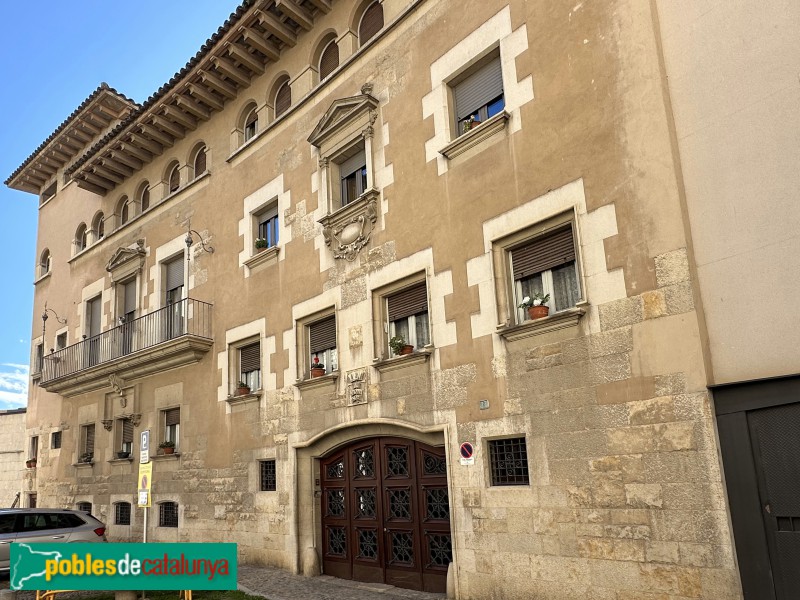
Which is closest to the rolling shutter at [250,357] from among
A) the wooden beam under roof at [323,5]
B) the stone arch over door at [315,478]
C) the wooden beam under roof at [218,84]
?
the stone arch over door at [315,478]

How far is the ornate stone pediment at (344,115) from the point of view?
41.5 ft

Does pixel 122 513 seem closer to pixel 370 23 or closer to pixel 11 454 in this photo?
pixel 11 454

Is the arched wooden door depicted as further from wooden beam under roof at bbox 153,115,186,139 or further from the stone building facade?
wooden beam under roof at bbox 153,115,186,139

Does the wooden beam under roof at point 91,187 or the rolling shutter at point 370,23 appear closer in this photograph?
the rolling shutter at point 370,23

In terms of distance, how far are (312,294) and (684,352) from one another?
24.9 feet

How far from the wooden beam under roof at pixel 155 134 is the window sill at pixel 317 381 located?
9.47 metres

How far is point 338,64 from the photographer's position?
14.1m

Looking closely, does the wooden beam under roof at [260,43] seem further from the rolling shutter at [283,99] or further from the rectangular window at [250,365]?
the rectangular window at [250,365]

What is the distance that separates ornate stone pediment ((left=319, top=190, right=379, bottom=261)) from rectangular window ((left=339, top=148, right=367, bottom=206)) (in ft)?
1.35

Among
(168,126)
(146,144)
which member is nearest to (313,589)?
(168,126)

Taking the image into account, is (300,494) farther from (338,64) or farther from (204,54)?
(204,54)

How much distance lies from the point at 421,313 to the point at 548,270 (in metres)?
2.62

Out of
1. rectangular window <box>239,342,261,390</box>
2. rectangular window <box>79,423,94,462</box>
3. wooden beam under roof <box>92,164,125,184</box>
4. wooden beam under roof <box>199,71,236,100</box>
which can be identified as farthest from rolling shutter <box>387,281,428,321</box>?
wooden beam under roof <box>92,164,125,184</box>

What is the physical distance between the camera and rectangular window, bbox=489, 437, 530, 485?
9.35 meters
